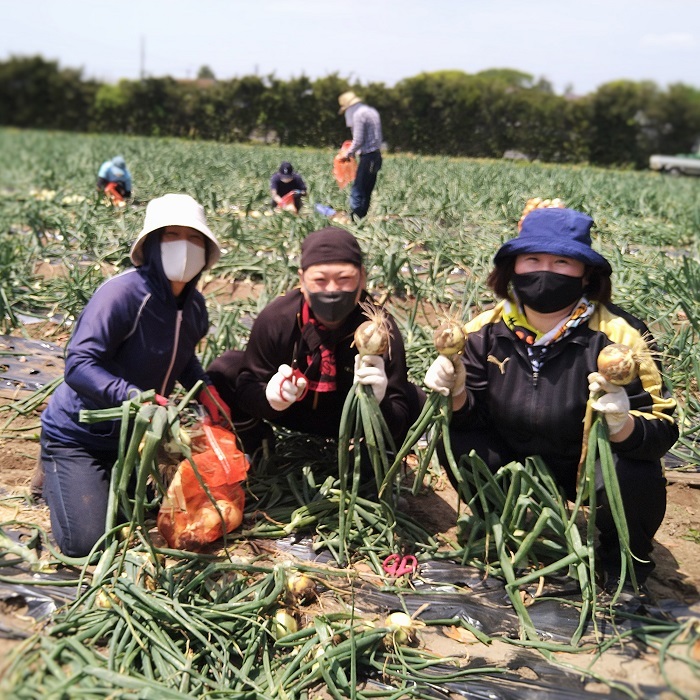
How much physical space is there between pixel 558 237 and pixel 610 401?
479mm

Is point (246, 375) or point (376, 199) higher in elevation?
point (376, 199)

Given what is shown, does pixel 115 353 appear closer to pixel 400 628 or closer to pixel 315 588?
pixel 315 588

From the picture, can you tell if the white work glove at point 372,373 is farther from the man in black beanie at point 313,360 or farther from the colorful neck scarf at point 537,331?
the colorful neck scarf at point 537,331

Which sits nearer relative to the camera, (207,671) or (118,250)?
(207,671)

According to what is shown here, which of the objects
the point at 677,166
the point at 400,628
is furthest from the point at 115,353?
the point at 677,166

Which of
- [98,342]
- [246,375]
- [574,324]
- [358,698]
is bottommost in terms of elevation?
[358,698]

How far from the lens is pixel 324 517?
2.35 meters

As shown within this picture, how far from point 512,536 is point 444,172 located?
8.19 m

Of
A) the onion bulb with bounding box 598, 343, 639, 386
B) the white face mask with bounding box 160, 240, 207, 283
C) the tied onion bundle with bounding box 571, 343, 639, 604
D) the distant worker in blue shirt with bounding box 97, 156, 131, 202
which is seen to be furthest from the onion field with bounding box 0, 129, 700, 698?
the distant worker in blue shirt with bounding box 97, 156, 131, 202

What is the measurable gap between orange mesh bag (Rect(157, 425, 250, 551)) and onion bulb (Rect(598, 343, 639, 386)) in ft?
3.46

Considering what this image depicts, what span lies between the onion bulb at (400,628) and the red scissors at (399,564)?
0.19 m

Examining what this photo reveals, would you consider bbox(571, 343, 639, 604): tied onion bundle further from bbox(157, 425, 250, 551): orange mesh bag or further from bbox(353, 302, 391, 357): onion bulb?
bbox(157, 425, 250, 551): orange mesh bag

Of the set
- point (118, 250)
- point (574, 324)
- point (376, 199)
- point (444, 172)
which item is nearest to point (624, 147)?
point (444, 172)

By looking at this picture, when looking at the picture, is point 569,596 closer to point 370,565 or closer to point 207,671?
point 370,565
